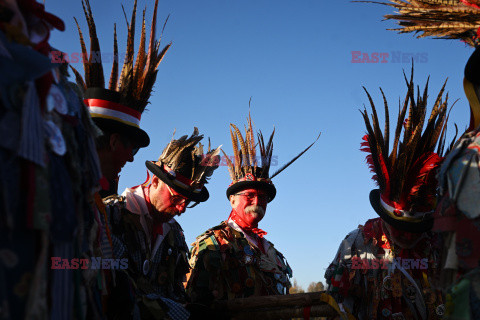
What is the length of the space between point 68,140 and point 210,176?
3.77 m

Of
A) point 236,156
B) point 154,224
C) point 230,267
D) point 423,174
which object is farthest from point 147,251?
point 423,174

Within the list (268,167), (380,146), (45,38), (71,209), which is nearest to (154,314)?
(71,209)

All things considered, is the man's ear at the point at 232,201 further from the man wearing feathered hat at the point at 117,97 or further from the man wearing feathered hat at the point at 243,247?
the man wearing feathered hat at the point at 117,97

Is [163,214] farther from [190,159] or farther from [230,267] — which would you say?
[230,267]

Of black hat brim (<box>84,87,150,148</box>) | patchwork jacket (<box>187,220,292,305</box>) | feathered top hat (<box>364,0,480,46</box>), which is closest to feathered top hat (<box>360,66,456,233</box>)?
feathered top hat (<box>364,0,480,46</box>)

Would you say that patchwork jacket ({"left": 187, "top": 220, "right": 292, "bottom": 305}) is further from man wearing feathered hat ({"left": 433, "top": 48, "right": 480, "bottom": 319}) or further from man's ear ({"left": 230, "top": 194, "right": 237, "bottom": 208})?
man wearing feathered hat ({"left": 433, "top": 48, "right": 480, "bottom": 319})

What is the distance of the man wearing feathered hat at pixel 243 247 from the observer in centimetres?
595

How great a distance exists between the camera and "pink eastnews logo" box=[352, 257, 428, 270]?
5.26 metres

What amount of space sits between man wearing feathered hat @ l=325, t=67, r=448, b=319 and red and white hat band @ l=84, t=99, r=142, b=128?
265 centimetres

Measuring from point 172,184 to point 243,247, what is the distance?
Answer: 1.55 m

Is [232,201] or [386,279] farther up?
[232,201]

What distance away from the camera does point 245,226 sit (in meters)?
6.77

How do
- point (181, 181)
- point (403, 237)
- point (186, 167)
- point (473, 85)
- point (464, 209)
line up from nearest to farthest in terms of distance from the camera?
point (464, 209)
point (473, 85)
point (403, 237)
point (181, 181)
point (186, 167)

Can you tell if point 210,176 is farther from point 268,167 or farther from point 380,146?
point 380,146
